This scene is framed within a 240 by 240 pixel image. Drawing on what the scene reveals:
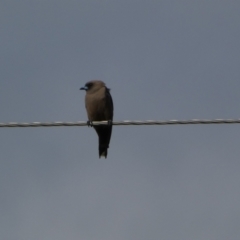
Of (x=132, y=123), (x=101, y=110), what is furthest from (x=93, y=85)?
(x=132, y=123)

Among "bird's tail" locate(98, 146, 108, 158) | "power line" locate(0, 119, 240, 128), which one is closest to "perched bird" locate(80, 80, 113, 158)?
"bird's tail" locate(98, 146, 108, 158)

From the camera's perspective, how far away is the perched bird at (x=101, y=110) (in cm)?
1075

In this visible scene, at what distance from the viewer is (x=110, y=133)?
35.6 ft

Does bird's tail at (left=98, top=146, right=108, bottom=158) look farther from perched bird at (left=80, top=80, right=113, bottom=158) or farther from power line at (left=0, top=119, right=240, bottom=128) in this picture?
power line at (left=0, top=119, right=240, bottom=128)

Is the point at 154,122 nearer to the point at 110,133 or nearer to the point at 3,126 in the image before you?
the point at 3,126

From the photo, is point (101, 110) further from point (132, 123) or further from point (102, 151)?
point (132, 123)

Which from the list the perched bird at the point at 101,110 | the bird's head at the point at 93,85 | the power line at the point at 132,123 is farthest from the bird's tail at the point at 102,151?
the power line at the point at 132,123

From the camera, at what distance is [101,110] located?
10734mm

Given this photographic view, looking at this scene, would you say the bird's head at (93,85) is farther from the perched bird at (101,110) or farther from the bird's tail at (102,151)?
the bird's tail at (102,151)

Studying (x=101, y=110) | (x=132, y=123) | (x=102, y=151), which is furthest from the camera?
(x=102, y=151)

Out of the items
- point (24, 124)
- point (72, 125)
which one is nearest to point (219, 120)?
point (72, 125)

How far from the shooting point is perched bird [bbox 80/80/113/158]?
10750 millimetres

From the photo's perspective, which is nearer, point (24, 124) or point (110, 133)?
point (24, 124)

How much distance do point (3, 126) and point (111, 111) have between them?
13.8ft
